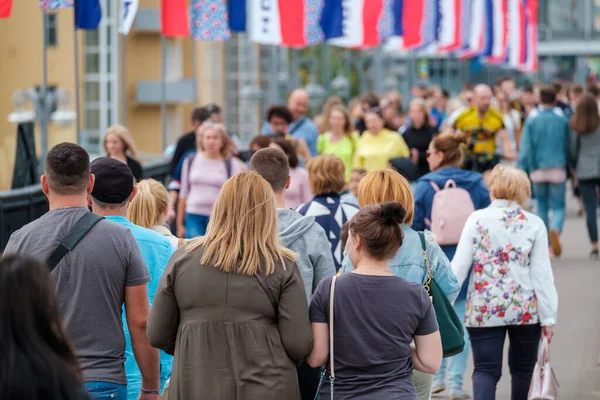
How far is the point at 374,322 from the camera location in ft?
16.3

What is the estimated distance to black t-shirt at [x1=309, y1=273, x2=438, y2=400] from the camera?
4.96 meters

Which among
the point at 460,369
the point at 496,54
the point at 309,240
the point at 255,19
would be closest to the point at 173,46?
the point at 496,54

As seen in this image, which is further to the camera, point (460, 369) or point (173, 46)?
point (173, 46)

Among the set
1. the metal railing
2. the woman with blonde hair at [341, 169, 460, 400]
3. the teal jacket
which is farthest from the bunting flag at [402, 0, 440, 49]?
the woman with blonde hair at [341, 169, 460, 400]

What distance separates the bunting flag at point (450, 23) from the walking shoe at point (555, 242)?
1095 centimetres

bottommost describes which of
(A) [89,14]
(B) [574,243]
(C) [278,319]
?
(B) [574,243]

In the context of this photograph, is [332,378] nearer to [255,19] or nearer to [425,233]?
[425,233]

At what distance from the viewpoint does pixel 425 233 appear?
240 inches

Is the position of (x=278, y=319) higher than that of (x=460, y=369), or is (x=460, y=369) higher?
(x=278, y=319)

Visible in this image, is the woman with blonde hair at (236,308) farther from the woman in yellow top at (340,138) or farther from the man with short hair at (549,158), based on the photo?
the man with short hair at (549,158)

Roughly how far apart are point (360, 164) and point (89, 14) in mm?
3418

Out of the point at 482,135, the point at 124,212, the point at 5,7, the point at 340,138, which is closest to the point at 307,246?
the point at 124,212

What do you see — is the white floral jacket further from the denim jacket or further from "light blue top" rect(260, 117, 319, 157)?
"light blue top" rect(260, 117, 319, 157)

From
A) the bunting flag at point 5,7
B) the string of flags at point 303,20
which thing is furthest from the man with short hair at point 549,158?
the bunting flag at point 5,7
